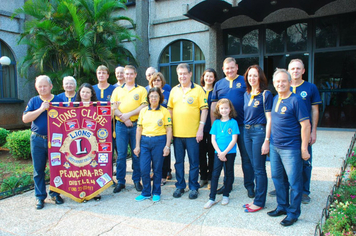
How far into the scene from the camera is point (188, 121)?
4340 millimetres

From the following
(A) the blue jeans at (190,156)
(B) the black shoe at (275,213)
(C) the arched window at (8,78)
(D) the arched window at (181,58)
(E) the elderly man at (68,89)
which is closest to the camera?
(B) the black shoe at (275,213)

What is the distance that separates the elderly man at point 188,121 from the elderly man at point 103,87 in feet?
4.73

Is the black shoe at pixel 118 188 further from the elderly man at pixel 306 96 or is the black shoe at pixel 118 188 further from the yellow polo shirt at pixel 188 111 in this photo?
the elderly man at pixel 306 96

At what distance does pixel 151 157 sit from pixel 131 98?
110cm

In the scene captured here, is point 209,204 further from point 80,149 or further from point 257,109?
point 80,149

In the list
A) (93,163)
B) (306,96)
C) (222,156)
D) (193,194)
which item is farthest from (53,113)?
(306,96)

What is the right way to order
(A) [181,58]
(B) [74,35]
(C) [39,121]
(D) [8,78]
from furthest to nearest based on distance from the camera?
(D) [8,78]
(A) [181,58]
(B) [74,35]
(C) [39,121]

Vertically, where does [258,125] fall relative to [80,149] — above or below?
above

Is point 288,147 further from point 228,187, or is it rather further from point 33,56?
point 33,56

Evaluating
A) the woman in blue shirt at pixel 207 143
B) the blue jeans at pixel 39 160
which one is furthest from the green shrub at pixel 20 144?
the woman in blue shirt at pixel 207 143

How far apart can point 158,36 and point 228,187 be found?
9923 mm

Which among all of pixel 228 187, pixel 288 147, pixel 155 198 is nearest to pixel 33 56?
pixel 155 198

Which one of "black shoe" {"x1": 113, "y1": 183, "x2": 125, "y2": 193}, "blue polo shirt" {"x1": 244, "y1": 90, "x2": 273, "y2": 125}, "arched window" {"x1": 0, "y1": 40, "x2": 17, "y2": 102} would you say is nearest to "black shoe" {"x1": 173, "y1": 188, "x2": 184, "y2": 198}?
"black shoe" {"x1": 113, "y1": 183, "x2": 125, "y2": 193}

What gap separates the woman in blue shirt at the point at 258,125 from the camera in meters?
3.74
